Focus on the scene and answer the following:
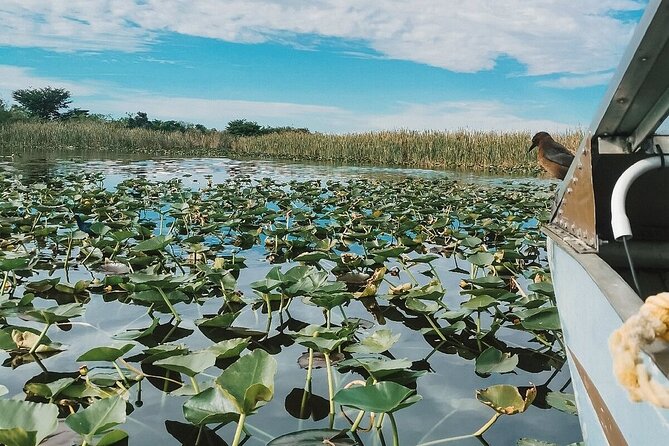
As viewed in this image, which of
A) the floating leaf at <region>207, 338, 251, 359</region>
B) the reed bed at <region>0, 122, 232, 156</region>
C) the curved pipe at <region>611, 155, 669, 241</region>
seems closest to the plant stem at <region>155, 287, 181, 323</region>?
the floating leaf at <region>207, 338, 251, 359</region>

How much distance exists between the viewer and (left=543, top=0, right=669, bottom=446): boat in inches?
26.3

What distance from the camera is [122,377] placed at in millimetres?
1834

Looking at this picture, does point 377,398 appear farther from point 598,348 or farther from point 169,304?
point 169,304

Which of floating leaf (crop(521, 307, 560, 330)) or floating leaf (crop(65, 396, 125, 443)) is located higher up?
floating leaf (crop(521, 307, 560, 330))

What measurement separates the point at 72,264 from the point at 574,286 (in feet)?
10.0

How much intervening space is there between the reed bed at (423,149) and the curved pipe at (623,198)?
14664mm

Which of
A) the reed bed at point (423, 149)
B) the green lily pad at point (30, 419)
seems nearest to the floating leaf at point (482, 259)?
the green lily pad at point (30, 419)

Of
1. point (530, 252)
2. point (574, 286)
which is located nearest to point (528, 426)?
point (574, 286)

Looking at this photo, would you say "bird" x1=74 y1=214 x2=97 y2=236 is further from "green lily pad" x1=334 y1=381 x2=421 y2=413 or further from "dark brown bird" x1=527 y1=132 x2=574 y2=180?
"green lily pad" x1=334 y1=381 x2=421 y2=413

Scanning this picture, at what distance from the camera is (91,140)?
2530cm

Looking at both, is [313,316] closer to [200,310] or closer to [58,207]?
[200,310]

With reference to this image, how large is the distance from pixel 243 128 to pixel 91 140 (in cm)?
1646

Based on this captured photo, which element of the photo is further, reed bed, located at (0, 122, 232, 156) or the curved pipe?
reed bed, located at (0, 122, 232, 156)

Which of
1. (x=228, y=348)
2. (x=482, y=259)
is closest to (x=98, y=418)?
(x=228, y=348)
